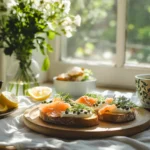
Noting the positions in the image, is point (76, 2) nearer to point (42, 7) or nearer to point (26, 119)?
point (42, 7)

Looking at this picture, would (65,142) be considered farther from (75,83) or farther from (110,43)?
(110,43)

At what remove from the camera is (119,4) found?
157 cm

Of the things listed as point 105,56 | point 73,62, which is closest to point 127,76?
point 105,56

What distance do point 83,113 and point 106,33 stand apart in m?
0.83

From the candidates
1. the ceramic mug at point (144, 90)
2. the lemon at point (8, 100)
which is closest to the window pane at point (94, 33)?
the ceramic mug at point (144, 90)

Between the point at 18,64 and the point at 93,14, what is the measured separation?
0.46 m

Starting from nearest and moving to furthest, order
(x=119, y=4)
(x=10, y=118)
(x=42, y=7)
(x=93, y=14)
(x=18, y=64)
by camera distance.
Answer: (x=10, y=118) → (x=42, y=7) → (x=18, y=64) → (x=119, y=4) → (x=93, y=14)

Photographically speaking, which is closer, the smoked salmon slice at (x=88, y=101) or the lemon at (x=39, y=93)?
the smoked salmon slice at (x=88, y=101)

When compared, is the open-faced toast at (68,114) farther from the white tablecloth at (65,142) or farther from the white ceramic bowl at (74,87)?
the white ceramic bowl at (74,87)

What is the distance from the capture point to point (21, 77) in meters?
1.41

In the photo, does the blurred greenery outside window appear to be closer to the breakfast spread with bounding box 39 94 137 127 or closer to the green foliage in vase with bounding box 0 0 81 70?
the green foliage in vase with bounding box 0 0 81 70

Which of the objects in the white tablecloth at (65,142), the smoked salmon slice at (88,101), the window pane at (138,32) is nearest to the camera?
the white tablecloth at (65,142)

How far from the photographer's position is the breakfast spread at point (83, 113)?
907mm

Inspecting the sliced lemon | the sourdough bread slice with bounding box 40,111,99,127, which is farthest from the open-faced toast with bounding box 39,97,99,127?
the sliced lemon
